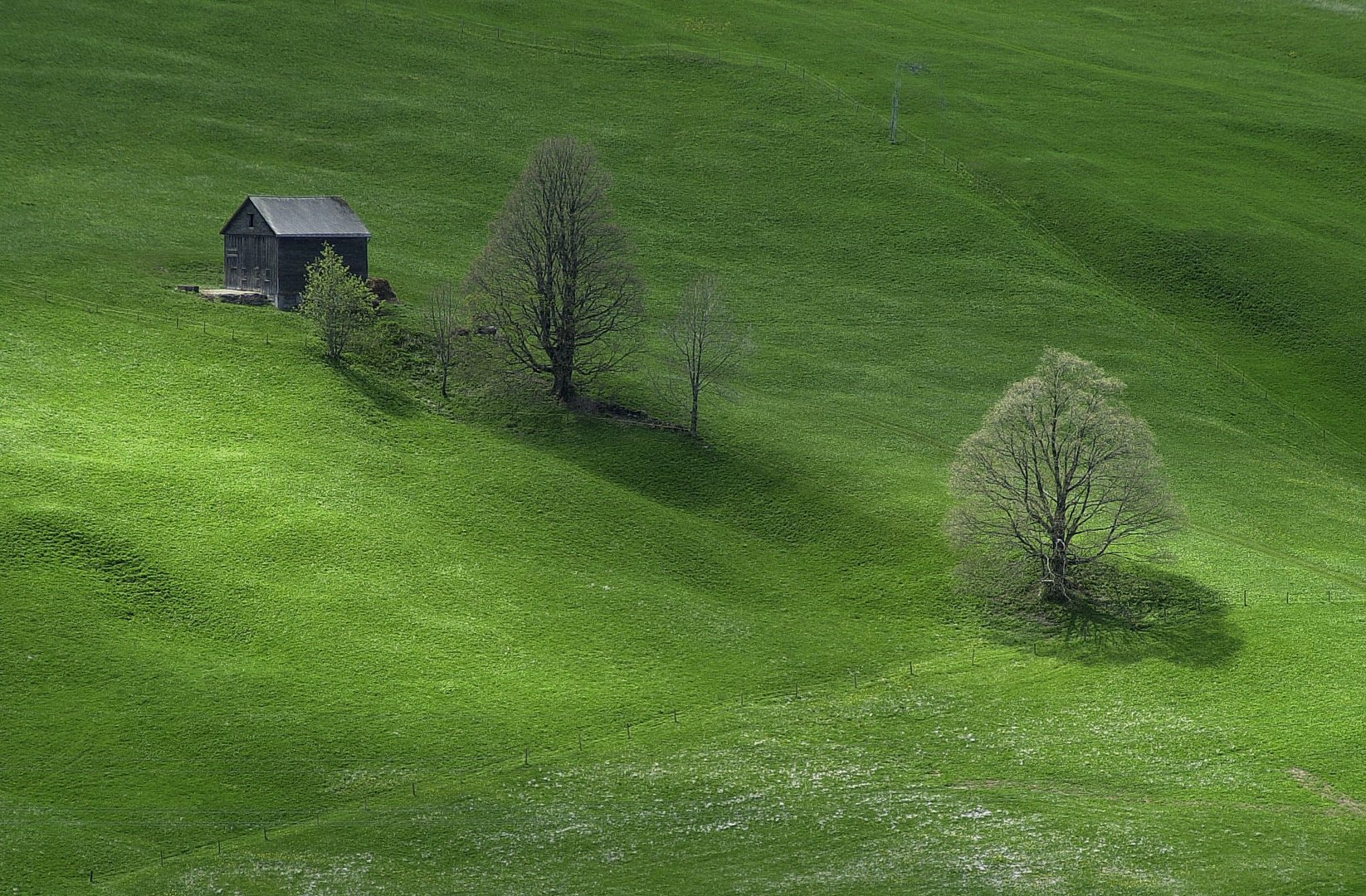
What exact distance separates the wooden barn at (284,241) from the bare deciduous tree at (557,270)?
13.0 metres

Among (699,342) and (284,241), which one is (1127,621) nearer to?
(699,342)

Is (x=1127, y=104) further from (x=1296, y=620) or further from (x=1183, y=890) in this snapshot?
(x=1183, y=890)

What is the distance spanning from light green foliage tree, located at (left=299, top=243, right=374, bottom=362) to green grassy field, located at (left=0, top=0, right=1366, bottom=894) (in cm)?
379

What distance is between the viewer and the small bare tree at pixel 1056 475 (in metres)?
72.1

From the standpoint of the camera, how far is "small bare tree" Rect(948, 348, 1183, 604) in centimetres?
7212

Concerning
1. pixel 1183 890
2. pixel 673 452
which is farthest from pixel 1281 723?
pixel 673 452

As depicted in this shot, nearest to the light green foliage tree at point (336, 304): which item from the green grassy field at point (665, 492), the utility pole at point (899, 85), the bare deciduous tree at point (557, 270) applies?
the green grassy field at point (665, 492)

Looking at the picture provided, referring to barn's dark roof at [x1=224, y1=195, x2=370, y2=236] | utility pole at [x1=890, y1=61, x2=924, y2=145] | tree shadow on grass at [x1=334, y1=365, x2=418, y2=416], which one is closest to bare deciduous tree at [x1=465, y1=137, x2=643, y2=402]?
tree shadow on grass at [x1=334, y1=365, x2=418, y2=416]

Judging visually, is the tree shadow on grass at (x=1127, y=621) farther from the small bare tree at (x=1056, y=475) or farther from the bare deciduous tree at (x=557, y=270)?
the bare deciduous tree at (x=557, y=270)

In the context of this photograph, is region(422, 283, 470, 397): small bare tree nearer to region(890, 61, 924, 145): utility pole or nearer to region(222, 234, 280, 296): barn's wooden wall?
region(222, 234, 280, 296): barn's wooden wall

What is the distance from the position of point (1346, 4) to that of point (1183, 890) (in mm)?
160551

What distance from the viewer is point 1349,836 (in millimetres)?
50719

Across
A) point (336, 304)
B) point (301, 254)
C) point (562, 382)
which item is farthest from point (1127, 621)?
point (301, 254)

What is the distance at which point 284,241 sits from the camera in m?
96.6
